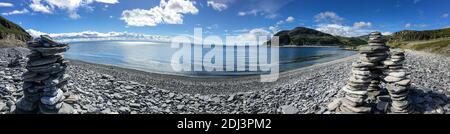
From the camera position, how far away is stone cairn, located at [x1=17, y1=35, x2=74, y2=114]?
4.72 m

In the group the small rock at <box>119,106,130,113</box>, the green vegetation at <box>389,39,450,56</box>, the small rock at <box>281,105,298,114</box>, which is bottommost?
the small rock at <box>281,105,298,114</box>

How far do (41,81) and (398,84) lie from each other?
7540 millimetres

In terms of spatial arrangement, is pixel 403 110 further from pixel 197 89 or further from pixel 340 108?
pixel 197 89

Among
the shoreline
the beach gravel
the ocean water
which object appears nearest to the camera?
the beach gravel

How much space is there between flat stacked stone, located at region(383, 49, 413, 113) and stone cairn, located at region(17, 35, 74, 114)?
6980mm

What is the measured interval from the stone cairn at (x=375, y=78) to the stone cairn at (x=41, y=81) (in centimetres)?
623

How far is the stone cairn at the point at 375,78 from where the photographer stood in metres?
5.14

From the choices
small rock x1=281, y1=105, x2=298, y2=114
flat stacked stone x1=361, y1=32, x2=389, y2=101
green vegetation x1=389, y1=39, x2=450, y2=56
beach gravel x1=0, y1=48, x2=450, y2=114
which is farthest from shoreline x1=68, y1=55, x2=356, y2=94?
green vegetation x1=389, y1=39, x2=450, y2=56

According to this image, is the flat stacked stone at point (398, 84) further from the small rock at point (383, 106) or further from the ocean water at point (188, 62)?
the ocean water at point (188, 62)

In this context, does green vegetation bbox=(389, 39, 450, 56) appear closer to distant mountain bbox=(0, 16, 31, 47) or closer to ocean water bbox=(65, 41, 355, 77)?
ocean water bbox=(65, 41, 355, 77)

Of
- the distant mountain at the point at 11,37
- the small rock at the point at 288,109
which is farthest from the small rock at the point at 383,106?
the distant mountain at the point at 11,37
